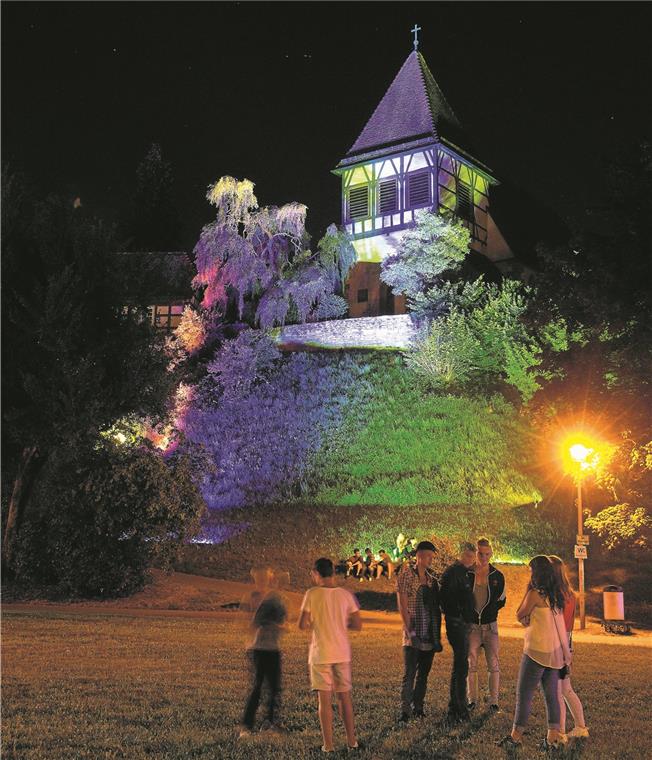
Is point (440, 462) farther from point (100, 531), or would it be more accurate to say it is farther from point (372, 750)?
point (372, 750)

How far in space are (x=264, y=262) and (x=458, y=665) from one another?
35194 mm

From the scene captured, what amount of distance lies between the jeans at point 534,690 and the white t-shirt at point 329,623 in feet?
5.19

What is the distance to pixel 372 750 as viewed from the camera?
274 inches

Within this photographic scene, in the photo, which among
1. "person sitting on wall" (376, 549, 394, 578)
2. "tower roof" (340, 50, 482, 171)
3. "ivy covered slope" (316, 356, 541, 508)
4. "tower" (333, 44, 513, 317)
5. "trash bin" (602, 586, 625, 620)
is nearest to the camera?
"trash bin" (602, 586, 625, 620)

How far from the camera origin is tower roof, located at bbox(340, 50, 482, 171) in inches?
1839

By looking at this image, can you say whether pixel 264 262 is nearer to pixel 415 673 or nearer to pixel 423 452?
pixel 423 452

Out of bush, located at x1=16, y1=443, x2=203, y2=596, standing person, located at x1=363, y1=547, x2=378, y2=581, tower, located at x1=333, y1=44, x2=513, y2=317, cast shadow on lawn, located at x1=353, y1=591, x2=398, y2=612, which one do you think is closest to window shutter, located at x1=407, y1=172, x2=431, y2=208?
tower, located at x1=333, y1=44, x2=513, y2=317

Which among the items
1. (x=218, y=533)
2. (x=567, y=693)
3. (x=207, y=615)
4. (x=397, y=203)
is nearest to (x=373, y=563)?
(x=207, y=615)

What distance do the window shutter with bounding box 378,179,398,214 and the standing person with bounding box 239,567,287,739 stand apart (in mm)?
40024

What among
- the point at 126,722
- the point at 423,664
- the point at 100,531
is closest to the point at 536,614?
the point at 423,664

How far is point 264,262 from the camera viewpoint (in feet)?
138

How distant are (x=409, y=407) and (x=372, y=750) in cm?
2971

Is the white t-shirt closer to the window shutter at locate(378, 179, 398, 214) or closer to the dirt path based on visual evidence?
the dirt path

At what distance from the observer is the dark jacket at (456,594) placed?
28.0ft
